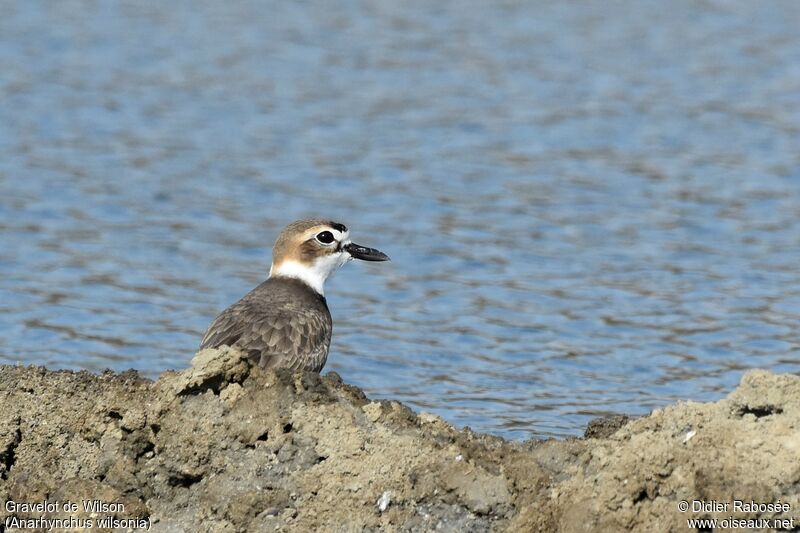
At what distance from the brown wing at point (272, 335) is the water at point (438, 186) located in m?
1.63

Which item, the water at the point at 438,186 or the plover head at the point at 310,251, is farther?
the water at the point at 438,186

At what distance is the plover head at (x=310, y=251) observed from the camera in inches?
400

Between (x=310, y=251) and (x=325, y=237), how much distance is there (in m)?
0.18

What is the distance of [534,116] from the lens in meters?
18.6

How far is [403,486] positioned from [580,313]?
633 centimetres

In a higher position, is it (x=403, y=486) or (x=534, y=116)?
(x=534, y=116)

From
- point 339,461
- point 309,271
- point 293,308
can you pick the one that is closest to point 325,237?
point 309,271

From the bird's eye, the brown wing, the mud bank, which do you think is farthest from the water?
the mud bank

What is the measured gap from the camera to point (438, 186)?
1602cm

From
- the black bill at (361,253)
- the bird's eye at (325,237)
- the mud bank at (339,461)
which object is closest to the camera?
the mud bank at (339,461)

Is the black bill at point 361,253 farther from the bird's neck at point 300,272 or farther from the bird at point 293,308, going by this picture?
the bird's neck at point 300,272

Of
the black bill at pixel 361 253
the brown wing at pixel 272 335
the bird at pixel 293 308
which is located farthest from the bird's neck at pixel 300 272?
the brown wing at pixel 272 335

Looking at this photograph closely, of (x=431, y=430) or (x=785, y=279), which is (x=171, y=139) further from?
(x=431, y=430)

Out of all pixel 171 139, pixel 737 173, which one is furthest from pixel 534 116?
pixel 171 139
